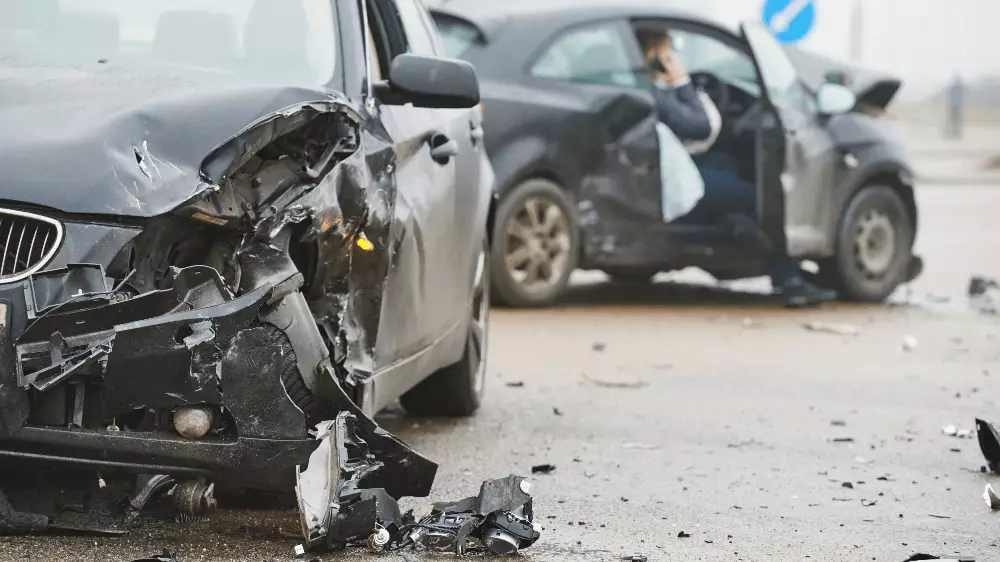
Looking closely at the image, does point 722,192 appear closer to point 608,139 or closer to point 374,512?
point 608,139

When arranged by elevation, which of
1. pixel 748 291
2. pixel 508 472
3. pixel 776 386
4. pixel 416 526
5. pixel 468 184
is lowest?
pixel 748 291

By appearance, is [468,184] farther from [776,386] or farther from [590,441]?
[776,386]

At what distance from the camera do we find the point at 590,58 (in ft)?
38.3

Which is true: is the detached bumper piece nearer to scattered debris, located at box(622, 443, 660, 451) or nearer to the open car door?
scattered debris, located at box(622, 443, 660, 451)

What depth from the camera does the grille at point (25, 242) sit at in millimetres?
4125

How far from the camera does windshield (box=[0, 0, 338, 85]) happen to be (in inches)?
209

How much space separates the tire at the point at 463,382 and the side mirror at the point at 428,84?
145cm

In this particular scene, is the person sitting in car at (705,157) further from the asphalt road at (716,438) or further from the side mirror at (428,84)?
the side mirror at (428,84)

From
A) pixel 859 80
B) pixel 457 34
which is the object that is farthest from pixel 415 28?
pixel 859 80

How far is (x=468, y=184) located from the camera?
6.68 metres

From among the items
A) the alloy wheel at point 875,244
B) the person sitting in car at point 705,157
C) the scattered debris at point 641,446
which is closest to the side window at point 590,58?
the person sitting in car at point 705,157

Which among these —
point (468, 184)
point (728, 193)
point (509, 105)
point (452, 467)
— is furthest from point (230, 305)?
point (728, 193)

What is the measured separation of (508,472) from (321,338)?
172cm

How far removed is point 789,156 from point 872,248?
138cm
